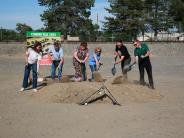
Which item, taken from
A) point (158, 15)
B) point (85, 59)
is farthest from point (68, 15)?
point (85, 59)

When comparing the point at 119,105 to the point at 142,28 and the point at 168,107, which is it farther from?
the point at 142,28

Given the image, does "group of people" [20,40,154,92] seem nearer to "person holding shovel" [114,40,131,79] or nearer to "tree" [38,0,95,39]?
"person holding shovel" [114,40,131,79]

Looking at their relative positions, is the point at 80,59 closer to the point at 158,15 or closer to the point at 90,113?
the point at 90,113

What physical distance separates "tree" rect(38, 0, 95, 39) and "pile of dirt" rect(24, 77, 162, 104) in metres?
67.8

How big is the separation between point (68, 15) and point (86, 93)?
7103 cm

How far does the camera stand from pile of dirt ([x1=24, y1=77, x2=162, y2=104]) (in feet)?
44.1

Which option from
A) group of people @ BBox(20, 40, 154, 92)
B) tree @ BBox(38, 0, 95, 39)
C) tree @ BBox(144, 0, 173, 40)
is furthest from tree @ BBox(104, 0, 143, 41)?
group of people @ BBox(20, 40, 154, 92)

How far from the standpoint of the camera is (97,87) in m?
13.7

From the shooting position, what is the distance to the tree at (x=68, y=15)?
270 ft

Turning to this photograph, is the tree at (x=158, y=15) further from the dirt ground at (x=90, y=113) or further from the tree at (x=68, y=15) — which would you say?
the dirt ground at (x=90, y=113)

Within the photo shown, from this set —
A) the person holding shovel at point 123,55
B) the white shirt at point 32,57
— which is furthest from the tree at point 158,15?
the white shirt at point 32,57

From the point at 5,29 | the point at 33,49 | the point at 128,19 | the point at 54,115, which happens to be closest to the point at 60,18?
the point at 128,19

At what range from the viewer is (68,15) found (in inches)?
3297

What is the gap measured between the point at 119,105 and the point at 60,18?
235 feet
